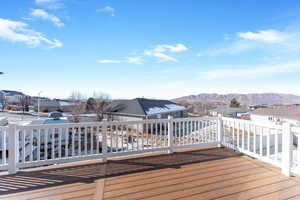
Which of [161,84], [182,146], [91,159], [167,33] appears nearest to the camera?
[91,159]

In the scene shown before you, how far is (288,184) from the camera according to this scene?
2521 millimetres

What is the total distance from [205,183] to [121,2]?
6395mm

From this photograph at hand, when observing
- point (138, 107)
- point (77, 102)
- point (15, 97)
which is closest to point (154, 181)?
point (138, 107)

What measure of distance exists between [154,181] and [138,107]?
607 inches

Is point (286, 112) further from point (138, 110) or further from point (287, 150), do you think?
point (287, 150)

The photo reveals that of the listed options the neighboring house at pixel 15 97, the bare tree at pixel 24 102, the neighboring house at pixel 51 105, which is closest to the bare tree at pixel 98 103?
the neighboring house at pixel 51 105

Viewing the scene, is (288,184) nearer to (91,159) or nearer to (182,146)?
(182,146)

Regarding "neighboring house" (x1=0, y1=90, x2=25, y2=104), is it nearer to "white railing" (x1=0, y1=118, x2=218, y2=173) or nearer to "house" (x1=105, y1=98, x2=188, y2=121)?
"house" (x1=105, y1=98, x2=188, y2=121)

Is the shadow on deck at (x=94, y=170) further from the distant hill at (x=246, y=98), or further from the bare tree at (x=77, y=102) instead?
the distant hill at (x=246, y=98)

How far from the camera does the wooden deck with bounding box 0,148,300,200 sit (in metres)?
2.23

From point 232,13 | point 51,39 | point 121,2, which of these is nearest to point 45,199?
point 121,2

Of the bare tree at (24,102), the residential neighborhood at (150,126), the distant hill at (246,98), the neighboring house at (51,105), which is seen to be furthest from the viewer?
the distant hill at (246,98)

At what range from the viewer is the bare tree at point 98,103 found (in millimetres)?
22031

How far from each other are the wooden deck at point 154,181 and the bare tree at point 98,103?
18878 mm
